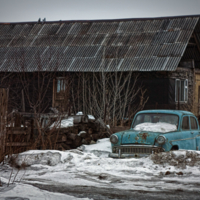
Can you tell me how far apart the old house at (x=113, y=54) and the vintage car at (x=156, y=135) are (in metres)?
7.55

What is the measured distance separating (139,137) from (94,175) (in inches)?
78.9

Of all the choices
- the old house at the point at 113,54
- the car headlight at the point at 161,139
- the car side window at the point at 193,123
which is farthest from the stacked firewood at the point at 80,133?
the old house at the point at 113,54

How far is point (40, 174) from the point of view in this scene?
25.9ft

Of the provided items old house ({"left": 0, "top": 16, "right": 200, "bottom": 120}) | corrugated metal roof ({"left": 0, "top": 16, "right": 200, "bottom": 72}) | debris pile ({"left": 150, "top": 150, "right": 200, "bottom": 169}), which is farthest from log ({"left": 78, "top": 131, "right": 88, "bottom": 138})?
corrugated metal roof ({"left": 0, "top": 16, "right": 200, "bottom": 72})

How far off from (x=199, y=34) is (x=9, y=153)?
54.1 ft

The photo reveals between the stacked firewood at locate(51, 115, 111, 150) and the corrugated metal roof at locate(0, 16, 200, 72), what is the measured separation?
227 inches

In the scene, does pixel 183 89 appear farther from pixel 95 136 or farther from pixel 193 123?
pixel 193 123

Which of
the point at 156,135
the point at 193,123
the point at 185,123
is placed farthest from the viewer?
the point at 193,123

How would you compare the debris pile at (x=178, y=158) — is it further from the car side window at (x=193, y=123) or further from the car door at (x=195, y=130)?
the car side window at (x=193, y=123)

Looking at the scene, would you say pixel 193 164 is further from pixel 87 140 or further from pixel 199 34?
pixel 199 34

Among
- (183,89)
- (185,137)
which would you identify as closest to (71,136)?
(185,137)

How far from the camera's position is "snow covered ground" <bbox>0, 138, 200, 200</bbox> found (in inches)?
253

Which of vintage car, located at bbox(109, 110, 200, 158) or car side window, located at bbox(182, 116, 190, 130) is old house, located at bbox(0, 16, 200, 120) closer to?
vintage car, located at bbox(109, 110, 200, 158)

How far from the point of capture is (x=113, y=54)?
20281 millimetres
